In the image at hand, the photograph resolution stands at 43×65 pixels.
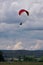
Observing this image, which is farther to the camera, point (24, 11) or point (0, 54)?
point (0, 54)

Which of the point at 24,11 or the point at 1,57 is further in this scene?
the point at 1,57

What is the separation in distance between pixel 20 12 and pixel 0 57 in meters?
Result: 91.2

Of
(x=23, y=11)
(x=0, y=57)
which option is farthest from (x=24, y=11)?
(x=0, y=57)

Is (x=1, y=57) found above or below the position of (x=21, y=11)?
below

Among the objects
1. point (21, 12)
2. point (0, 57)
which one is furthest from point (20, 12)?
point (0, 57)

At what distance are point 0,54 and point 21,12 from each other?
9620cm

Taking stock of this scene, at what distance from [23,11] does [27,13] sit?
95 cm

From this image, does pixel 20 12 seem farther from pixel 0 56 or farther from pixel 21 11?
pixel 0 56

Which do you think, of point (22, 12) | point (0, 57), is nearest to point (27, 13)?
point (22, 12)

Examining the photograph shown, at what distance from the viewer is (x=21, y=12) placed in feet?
159

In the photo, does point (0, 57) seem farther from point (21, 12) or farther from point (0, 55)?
point (21, 12)

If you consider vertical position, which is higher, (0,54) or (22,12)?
(22,12)

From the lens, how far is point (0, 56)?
140m

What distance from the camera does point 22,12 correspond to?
48375mm
